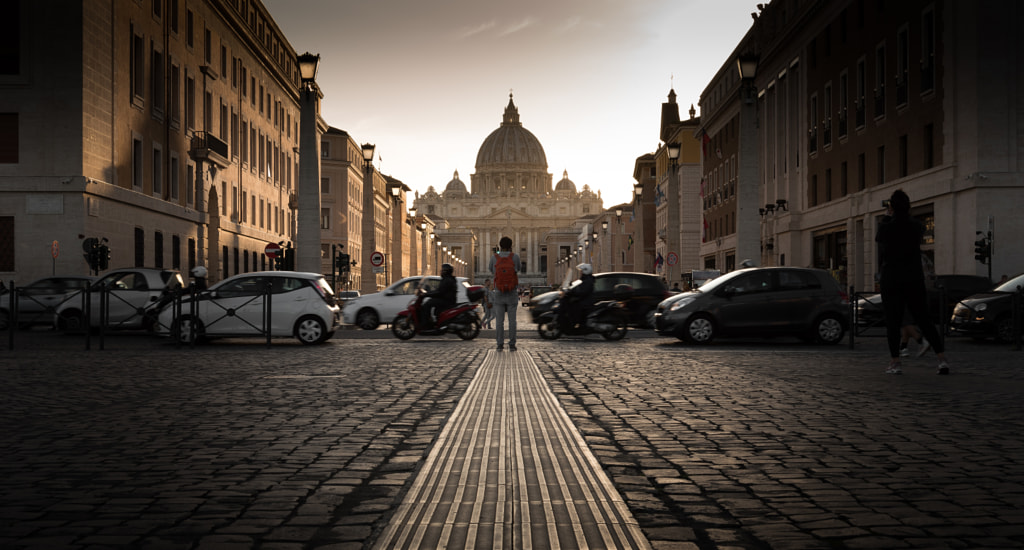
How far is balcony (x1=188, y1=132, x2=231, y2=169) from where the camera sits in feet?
127

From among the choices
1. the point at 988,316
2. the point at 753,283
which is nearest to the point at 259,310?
the point at 753,283

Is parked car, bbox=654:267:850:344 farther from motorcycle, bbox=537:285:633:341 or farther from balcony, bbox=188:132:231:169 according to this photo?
balcony, bbox=188:132:231:169

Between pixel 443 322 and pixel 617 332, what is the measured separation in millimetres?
3481

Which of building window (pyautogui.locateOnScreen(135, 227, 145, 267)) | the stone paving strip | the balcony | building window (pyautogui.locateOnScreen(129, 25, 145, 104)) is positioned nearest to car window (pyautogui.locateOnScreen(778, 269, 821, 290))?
the stone paving strip

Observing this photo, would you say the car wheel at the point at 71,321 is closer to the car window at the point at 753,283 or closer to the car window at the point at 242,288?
the car window at the point at 242,288

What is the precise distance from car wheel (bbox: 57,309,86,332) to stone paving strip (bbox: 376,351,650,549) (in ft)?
55.5

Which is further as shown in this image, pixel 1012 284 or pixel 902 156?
pixel 902 156

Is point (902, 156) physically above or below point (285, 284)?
above

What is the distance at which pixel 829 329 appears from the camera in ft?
59.2

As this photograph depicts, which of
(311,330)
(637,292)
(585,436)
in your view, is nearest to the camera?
(585,436)

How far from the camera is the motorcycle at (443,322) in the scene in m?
20.3

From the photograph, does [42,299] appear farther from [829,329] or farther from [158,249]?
[829,329]

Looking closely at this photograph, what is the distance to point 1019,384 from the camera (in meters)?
9.93

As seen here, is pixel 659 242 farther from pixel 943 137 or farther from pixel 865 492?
pixel 865 492
